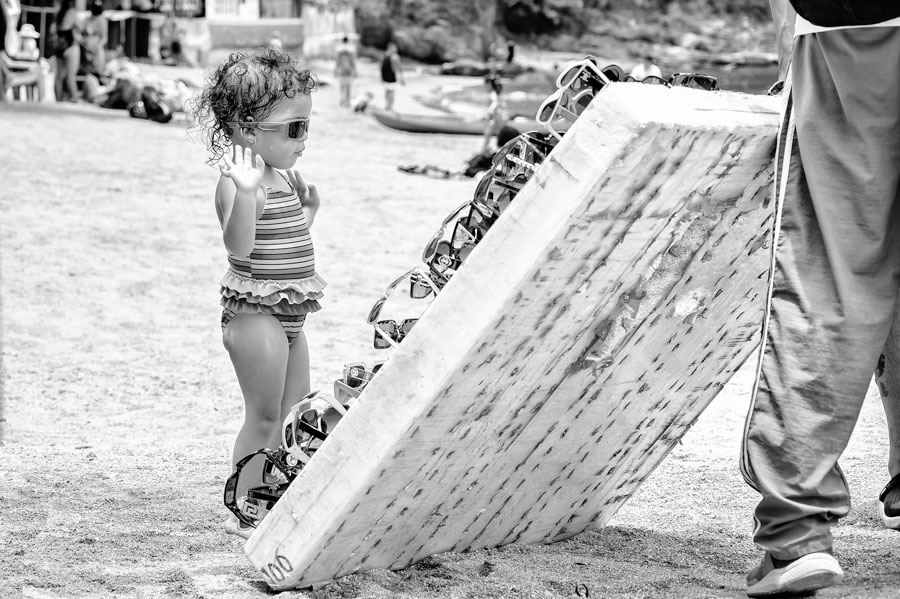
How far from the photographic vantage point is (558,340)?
2.36m

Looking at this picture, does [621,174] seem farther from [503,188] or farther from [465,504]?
[465,504]

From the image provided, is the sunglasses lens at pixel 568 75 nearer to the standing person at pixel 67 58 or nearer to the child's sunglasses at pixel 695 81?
the child's sunglasses at pixel 695 81

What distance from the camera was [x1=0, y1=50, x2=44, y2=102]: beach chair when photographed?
1739 centimetres

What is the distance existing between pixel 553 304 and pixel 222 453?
2292mm

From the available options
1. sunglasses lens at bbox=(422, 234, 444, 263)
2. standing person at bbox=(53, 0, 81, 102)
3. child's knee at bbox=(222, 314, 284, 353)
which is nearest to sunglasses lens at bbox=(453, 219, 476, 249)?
sunglasses lens at bbox=(422, 234, 444, 263)

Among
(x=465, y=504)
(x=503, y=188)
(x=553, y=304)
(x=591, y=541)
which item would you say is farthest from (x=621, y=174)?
(x=591, y=541)

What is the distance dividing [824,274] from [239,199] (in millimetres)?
1470

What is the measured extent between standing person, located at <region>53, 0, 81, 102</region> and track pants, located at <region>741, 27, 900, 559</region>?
18435 mm

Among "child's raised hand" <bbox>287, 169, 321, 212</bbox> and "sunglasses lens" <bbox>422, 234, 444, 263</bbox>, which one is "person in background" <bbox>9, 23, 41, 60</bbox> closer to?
"child's raised hand" <bbox>287, 169, 321, 212</bbox>

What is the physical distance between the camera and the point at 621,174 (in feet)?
6.75

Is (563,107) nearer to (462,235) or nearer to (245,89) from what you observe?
(462,235)

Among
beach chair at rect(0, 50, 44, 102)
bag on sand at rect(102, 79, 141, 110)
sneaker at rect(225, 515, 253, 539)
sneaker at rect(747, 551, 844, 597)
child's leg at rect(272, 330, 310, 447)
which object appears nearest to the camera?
sneaker at rect(747, 551, 844, 597)

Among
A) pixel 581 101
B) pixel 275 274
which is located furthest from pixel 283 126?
pixel 581 101

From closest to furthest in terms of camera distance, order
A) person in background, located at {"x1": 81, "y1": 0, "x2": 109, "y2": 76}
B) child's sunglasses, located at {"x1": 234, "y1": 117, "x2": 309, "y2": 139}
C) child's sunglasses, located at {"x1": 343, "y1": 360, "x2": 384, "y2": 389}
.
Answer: child's sunglasses, located at {"x1": 343, "y1": 360, "x2": 384, "y2": 389}
child's sunglasses, located at {"x1": 234, "y1": 117, "x2": 309, "y2": 139}
person in background, located at {"x1": 81, "y1": 0, "x2": 109, "y2": 76}
